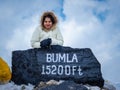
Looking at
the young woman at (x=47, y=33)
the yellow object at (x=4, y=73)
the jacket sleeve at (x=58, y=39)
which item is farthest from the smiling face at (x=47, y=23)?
the yellow object at (x=4, y=73)

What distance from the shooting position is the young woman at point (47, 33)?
11.3 meters

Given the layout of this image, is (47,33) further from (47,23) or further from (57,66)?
(57,66)

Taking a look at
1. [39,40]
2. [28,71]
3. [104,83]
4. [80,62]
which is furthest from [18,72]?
[104,83]

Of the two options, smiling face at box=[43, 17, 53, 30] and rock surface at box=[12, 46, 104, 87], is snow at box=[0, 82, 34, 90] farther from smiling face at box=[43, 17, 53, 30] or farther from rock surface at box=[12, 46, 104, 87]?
smiling face at box=[43, 17, 53, 30]

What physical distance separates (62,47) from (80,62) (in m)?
0.67

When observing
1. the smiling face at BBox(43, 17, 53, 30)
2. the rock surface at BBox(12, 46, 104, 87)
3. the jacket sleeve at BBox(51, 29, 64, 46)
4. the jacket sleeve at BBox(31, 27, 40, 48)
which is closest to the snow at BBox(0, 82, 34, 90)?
the rock surface at BBox(12, 46, 104, 87)

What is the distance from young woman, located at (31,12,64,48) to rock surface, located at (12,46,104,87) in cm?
24

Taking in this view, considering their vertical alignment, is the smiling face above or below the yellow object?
above

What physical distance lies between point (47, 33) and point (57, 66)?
3.23 feet

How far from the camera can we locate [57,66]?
11375 mm

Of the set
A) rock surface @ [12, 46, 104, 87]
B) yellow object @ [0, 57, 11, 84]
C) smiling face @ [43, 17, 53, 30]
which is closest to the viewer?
smiling face @ [43, 17, 53, 30]

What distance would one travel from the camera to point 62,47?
11492 millimetres

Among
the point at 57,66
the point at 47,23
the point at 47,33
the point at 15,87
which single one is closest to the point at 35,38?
the point at 47,33

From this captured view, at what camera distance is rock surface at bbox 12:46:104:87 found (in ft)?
37.2
